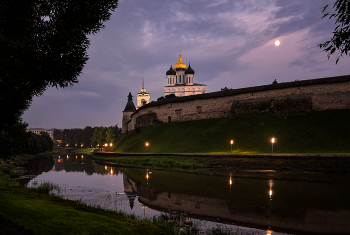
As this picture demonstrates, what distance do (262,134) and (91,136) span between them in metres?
107

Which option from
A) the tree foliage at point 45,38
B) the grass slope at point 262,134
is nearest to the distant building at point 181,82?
→ the grass slope at point 262,134

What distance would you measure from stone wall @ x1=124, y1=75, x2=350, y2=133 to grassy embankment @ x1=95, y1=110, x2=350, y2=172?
1408 millimetres

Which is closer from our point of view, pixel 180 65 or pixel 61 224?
pixel 61 224

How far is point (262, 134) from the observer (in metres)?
31.9

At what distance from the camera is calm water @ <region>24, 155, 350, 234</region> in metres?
9.65

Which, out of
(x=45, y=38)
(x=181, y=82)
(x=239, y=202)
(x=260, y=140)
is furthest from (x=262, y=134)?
(x=181, y=82)

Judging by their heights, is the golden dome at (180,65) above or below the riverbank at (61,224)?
above

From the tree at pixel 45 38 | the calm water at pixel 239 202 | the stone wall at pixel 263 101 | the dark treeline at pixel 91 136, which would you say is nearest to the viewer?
the tree at pixel 45 38

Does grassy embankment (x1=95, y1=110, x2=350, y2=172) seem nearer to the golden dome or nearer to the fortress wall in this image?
the fortress wall

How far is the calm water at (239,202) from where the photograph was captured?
31.7 feet

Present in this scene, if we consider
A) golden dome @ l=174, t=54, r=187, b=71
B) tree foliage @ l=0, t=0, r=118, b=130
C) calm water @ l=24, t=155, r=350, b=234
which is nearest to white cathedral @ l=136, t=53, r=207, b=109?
golden dome @ l=174, t=54, r=187, b=71

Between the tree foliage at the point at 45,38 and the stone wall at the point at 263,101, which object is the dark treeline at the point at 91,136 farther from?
the tree foliage at the point at 45,38

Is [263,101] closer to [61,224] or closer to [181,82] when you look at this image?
[61,224]

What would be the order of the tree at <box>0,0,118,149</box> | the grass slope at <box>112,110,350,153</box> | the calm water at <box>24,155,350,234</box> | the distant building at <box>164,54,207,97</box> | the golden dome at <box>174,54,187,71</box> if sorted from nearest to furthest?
the tree at <box>0,0,118,149</box>, the calm water at <box>24,155,350,234</box>, the grass slope at <box>112,110,350,153</box>, the distant building at <box>164,54,207,97</box>, the golden dome at <box>174,54,187,71</box>
